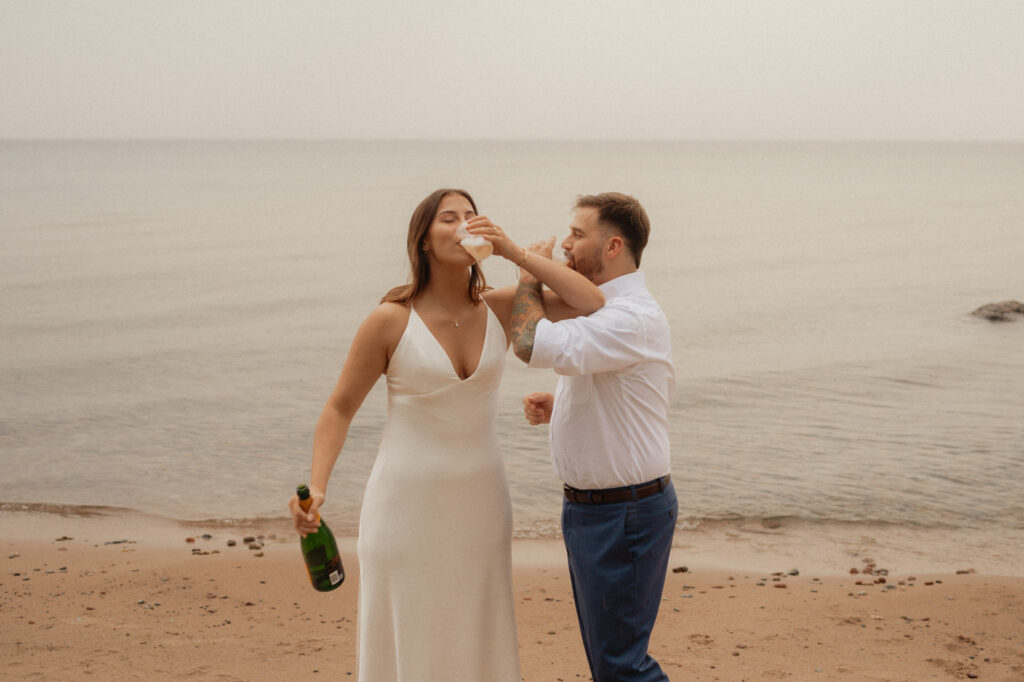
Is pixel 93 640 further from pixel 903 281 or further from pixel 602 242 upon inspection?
pixel 903 281

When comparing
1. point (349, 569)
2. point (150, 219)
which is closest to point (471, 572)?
point (349, 569)

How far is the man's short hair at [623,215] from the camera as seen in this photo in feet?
12.8

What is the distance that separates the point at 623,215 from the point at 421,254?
84cm

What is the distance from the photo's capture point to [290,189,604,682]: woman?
152 inches

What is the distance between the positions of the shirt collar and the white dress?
48 cm

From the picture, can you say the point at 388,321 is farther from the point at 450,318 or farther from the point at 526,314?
the point at 526,314

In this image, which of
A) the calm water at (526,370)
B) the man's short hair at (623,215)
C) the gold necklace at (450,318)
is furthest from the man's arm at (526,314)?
the calm water at (526,370)

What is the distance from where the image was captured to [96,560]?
814 centimetres

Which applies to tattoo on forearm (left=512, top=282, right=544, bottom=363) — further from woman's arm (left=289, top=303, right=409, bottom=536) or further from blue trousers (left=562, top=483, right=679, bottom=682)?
blue trousers (left=562, top=483, right=679, bottom=682)

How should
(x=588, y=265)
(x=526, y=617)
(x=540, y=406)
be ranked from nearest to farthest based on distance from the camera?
(x=588, y=265), (x=540, y=406), (x=526, y=617)

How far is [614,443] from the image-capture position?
12.7 ft

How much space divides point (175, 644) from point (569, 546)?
361 cm

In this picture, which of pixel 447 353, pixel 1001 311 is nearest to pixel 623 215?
pixel 447 353

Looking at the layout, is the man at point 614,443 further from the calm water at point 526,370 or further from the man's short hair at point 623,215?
the calm water at point 526,370
